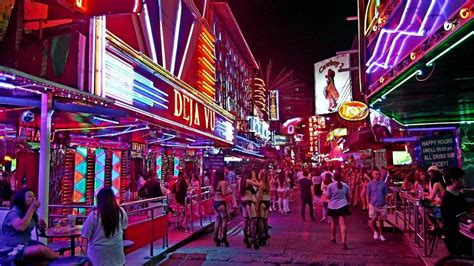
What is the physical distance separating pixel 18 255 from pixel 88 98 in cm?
336

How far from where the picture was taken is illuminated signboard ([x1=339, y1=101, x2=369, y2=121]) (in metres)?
20.7

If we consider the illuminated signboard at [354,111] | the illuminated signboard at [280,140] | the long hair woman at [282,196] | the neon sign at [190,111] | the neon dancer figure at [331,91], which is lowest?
the long hair woman at [282,196]

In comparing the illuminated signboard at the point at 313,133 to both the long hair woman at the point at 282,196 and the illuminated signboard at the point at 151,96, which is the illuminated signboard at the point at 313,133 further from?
the illuminated signboard at the point at 151,96

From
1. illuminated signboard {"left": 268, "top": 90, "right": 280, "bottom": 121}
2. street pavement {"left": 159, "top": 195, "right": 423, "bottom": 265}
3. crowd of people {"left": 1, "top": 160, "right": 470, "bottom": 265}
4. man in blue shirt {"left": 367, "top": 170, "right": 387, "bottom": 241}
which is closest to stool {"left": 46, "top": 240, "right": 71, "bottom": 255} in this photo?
crowd of people {"left": 1, "top": 160, "right": 470, "bottom": 265}

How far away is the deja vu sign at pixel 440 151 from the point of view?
1135cm

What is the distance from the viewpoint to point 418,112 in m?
12.4

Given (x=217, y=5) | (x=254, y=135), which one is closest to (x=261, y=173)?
(x=217, y=5)

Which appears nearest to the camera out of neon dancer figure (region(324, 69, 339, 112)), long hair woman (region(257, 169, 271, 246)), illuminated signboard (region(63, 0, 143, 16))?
illuminated signboard (region(63, 0, 143, 16))

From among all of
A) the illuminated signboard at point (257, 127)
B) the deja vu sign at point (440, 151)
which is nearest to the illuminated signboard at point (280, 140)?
the illuminated signboard at point (257, 127)

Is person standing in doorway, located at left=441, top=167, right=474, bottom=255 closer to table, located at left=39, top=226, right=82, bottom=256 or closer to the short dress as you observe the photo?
the short dress

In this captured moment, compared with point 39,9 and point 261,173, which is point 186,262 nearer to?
point 261,173

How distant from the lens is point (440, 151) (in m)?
11.7

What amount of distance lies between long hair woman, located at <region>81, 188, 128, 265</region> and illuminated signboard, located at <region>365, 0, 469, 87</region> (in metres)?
4.91

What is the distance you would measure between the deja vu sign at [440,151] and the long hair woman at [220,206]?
5718mm
